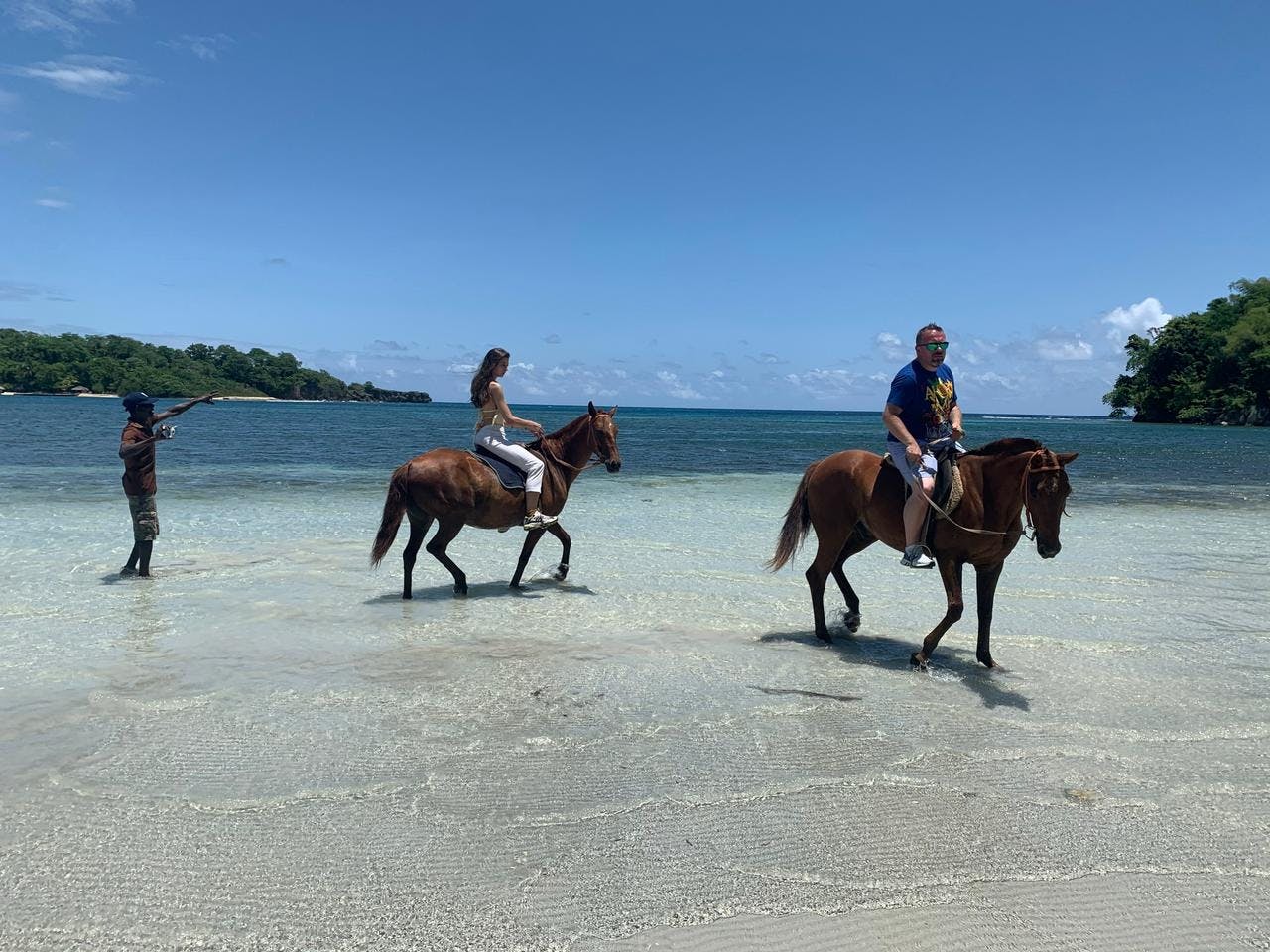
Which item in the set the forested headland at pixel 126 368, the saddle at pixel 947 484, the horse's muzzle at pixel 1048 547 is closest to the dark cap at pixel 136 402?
the saddle at pixel 947 484

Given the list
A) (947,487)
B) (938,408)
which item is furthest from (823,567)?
(938,408)

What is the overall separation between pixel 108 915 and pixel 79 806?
1083mm

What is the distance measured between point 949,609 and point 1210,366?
96.7 meters

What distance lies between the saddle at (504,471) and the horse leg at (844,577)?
3.79 metres

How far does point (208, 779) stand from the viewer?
14.0ft

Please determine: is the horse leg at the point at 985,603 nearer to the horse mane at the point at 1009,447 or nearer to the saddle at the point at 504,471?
the horse mane at the point at 1009,447

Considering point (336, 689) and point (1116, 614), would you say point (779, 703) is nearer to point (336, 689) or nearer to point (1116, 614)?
point (336, 689)

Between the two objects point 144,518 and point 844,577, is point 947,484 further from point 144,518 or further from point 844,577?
point 144,518

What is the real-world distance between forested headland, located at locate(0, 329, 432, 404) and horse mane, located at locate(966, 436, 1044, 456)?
142m

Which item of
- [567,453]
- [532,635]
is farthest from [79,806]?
[567,453]

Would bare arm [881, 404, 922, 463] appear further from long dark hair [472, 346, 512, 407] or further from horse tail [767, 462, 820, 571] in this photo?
long dark hair [472, 346, 512, 407]

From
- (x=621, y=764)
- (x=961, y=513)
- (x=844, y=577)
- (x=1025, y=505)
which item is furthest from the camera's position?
(x=844, y=577)

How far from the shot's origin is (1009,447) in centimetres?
635

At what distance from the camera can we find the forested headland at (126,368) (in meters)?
137
